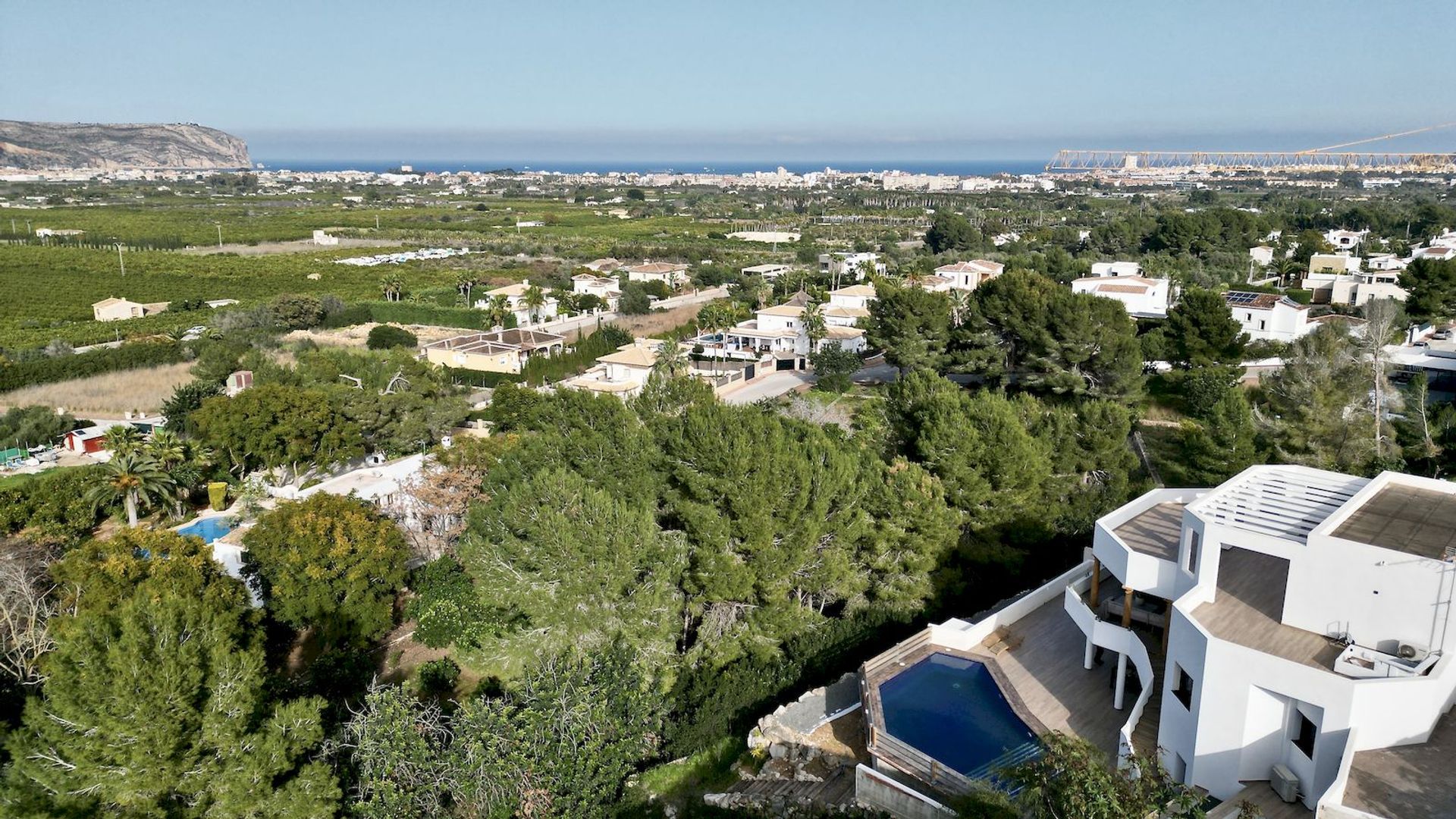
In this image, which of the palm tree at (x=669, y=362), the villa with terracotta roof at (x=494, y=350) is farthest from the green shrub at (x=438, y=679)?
the villa with terracotta roof at (x=494, y=350)

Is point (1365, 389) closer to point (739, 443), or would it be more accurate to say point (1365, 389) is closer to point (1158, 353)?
point (1158, 353)

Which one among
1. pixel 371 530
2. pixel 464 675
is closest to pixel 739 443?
pixel 464 675

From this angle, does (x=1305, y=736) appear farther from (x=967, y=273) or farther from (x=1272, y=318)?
(x=967, y=273)

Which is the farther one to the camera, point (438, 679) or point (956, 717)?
point (438, 679)

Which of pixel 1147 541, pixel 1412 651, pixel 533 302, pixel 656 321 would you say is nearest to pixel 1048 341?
pixel 1147 541

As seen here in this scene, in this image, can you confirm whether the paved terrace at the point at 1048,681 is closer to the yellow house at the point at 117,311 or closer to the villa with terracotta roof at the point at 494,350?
the villa with terracotta roof at the point at 494,350
